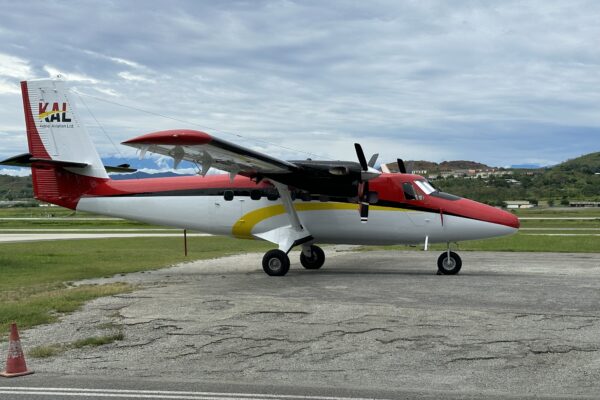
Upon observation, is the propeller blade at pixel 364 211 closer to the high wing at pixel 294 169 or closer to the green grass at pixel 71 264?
the high wing at pixel 294 169

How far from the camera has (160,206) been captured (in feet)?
69.7

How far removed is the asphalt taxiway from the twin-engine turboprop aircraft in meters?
2.63

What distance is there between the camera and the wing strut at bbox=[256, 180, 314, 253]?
19.5m

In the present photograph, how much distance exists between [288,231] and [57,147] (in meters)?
8.75

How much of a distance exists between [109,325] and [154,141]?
477 centimetres

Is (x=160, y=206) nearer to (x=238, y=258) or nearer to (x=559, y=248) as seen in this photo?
(x=238, y=258)

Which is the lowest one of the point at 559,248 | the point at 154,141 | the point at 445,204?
the point at 559,248

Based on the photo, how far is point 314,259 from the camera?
70.9 feet

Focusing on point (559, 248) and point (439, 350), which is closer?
point (439, 350)

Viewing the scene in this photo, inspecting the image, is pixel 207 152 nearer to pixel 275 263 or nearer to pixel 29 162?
pixel 275 263

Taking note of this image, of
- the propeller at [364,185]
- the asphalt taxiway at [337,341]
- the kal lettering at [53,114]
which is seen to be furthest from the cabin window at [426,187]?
the kal lettering at [53,114]

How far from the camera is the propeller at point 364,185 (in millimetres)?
18531

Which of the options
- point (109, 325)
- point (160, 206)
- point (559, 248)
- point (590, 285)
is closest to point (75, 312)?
point (109, 325)

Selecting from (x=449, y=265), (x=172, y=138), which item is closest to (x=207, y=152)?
(x=172, y=138)
